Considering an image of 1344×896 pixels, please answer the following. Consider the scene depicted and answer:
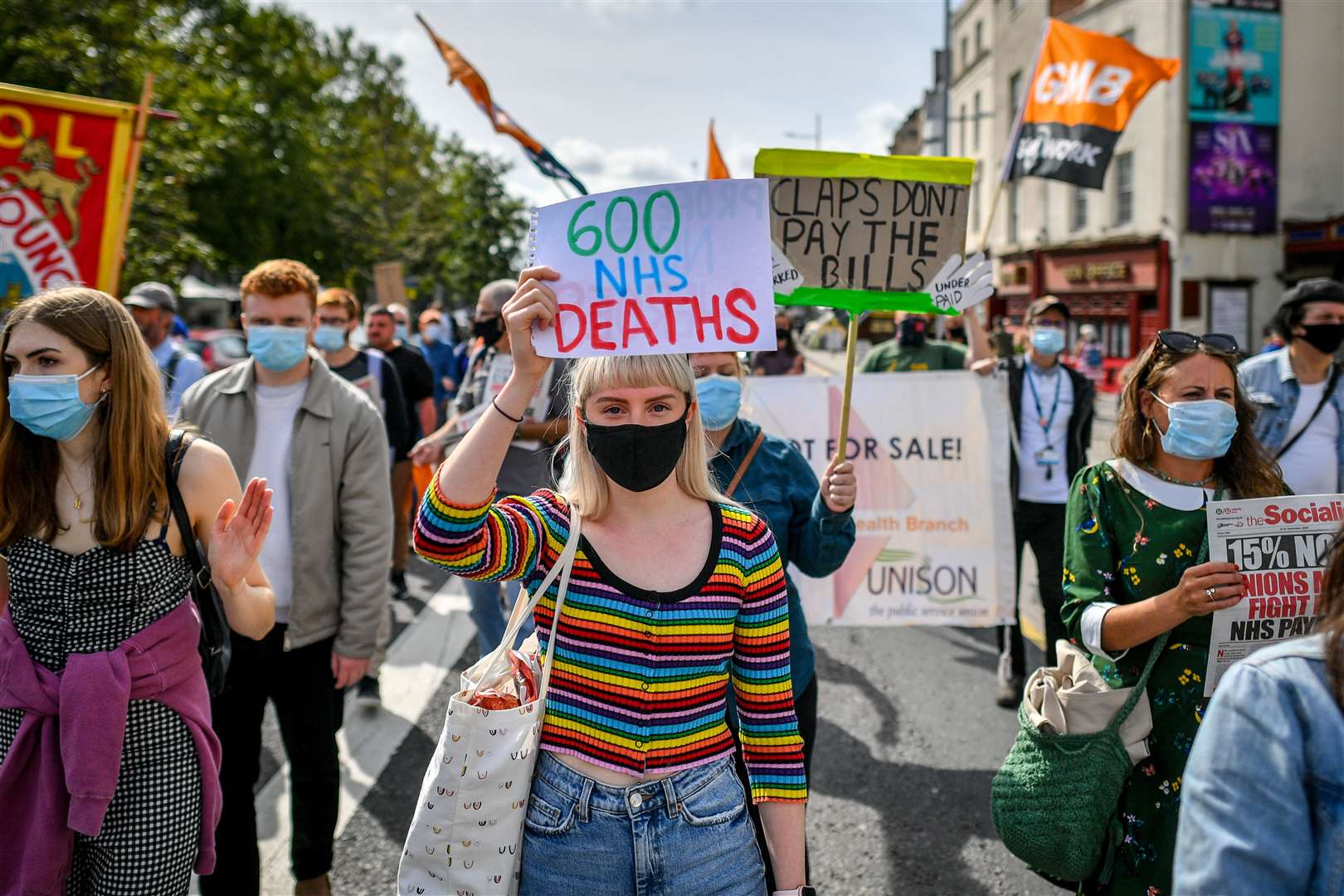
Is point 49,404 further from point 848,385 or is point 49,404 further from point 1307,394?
point 1307,394

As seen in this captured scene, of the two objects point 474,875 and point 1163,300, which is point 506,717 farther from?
point 1163,300

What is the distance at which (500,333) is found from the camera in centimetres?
516

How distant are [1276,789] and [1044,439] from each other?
13.5 feet

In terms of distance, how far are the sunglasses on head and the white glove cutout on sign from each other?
564 millimetres

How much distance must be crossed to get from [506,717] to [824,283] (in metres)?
1.83

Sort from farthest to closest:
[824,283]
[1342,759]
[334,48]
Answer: [334,48]
[824,283]
[1342,759]

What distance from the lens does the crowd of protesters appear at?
1833mm

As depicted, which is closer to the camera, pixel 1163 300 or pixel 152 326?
pixel 152 326

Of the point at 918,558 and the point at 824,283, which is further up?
the point at 824,283

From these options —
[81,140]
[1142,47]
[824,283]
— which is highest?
[1142,47]

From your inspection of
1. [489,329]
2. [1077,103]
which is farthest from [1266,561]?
[1077,103]

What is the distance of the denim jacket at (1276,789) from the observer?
1275 millimetres

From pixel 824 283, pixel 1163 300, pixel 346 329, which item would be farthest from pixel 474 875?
pixel 1163 300

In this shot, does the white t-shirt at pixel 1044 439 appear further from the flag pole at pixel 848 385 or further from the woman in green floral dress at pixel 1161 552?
the flag pole at pixel 848 385
